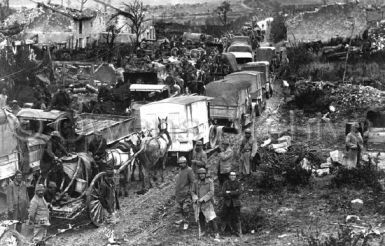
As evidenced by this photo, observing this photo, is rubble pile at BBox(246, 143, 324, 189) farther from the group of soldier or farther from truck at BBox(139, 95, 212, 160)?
the group of soldier

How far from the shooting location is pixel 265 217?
12.7 m

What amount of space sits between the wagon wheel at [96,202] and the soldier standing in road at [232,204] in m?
2.50

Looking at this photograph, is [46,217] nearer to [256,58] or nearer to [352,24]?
[256,58]

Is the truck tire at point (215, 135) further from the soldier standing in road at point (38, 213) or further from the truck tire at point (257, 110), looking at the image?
the soldier standing in road at point (38, 213)

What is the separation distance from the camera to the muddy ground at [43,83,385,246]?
37.8 feet

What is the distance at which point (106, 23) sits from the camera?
53.5 metres

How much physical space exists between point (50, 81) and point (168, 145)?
12.8m

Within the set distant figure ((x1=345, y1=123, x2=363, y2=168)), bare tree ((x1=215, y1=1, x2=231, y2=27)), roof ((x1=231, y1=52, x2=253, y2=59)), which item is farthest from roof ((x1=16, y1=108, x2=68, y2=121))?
bare tree ((x1=215, y1=1, x2=231, y2=27))

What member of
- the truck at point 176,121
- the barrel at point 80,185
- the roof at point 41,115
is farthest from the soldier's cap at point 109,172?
the truck at point 176,121

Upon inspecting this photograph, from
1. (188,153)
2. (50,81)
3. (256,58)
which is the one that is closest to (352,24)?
(256,58)

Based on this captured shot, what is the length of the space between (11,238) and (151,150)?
5.65 metres

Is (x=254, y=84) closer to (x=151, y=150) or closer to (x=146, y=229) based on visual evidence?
(x=151, y=150)

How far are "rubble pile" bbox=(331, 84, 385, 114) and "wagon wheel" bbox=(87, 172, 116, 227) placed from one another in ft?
47.6

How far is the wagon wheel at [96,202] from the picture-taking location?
1185 centimetres
